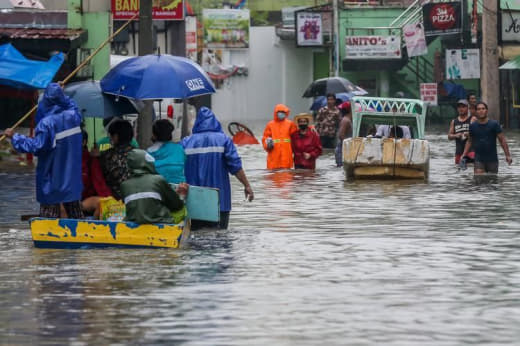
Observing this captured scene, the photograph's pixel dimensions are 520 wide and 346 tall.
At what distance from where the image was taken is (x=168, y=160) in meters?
14.7

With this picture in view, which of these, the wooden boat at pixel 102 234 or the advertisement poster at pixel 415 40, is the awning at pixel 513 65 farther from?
the wooden boat at pixel 102 234

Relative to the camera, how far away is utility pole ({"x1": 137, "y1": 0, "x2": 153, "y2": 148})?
19750 mm

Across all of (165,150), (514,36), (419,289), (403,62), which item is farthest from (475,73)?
(419,289)

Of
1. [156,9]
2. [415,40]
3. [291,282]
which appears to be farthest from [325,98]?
[291,282]

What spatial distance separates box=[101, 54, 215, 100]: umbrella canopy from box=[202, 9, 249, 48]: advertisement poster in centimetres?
5479

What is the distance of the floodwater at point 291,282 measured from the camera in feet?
29.7

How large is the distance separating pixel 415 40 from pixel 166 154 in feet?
146

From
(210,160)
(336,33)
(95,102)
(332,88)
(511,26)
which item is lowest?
(210,160)

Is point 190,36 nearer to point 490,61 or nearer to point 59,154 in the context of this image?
point 490,61

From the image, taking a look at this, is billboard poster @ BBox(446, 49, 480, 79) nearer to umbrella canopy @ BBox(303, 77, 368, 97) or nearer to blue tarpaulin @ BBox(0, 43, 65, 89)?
umbrella canopy @ BBox(303, 77, 368, 97)

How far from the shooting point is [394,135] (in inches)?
1010

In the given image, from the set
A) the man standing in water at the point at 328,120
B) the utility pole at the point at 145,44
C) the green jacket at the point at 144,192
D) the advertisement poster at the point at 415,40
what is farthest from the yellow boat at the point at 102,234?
the advertisement poster at the point at 415,40

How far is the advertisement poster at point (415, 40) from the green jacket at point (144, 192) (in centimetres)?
4538

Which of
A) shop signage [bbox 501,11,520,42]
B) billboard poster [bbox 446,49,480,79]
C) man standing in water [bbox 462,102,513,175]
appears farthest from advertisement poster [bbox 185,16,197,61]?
man standing in water [bbox 462,102,513,175]
